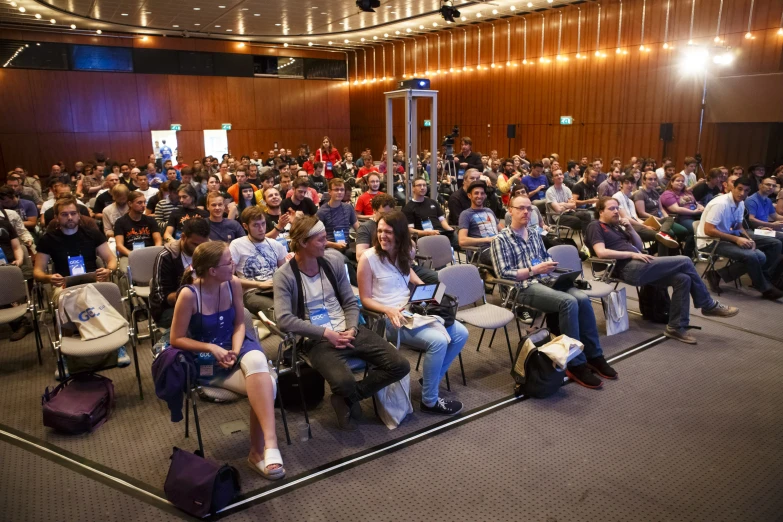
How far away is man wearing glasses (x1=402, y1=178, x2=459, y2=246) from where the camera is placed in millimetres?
6008

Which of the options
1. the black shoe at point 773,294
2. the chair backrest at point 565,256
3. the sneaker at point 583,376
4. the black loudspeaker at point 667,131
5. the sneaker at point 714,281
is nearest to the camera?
the sneaker at point 583,376

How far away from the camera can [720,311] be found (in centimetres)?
504

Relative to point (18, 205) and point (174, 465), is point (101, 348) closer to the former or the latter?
point (174, 465)

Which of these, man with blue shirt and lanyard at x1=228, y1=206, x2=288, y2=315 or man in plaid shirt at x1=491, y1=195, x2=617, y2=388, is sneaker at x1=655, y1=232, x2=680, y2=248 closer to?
man in plaid shirt at x1=491, y1=195, x2=617, y2=388

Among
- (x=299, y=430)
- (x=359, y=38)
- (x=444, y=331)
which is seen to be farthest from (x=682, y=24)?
(x=299, y=430)

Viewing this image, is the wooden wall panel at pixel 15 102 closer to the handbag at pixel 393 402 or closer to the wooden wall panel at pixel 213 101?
the wooden wall panel at pixel 213 101

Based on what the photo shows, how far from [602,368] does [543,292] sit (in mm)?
696

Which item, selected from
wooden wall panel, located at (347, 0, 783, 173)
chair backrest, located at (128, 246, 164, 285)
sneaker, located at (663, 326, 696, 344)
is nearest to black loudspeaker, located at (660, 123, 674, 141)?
wooden wall panel, located at (347, 0, 783, 173)

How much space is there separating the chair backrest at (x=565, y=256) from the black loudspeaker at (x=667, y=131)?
900cm

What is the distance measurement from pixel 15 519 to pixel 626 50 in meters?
14.0

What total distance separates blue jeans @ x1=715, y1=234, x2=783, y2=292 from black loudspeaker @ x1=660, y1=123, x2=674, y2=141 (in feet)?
22.0

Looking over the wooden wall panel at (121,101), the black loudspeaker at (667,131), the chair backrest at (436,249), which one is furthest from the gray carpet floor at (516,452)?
the wooden wall panel at (121,101)

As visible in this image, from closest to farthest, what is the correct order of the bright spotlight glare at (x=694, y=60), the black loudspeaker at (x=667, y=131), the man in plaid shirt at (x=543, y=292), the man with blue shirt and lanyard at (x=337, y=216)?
the man in plaid shirt at (x=543, y=292) < the man with blue shirt and lanyard at (x=337, y=216) < the bright spotlight glare at (x=694, y=60) < the black loudspeaker at (x=667, y=131)

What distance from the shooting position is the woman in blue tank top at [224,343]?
2.74 m
